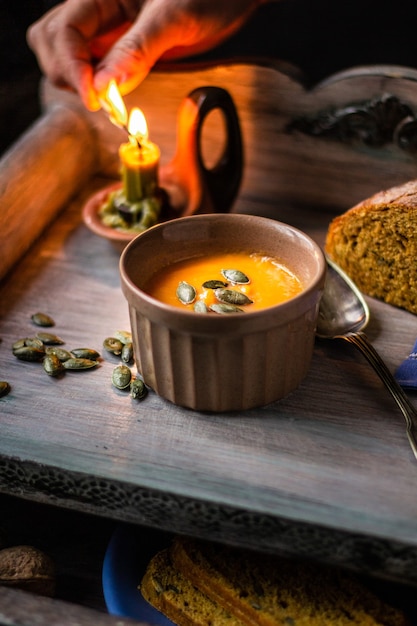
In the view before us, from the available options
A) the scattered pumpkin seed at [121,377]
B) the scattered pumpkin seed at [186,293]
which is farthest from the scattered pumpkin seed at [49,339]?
the scattered pumpkin seed at [186,293]

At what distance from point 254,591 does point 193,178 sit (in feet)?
2.48

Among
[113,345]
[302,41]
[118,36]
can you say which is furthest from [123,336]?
[302,41]

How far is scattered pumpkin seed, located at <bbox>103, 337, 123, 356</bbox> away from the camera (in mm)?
1100

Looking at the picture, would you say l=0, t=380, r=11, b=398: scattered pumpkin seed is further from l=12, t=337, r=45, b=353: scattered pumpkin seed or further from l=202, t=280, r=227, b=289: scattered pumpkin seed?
l=202, t=280, r=227, b=289: scattered pumpkin seed

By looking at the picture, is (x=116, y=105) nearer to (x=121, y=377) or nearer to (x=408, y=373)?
(x=121, y=377)

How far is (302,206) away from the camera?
149 cm

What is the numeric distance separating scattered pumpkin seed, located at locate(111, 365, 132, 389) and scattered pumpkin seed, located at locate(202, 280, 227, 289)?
0.57 ft

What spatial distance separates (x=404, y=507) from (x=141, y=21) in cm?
103

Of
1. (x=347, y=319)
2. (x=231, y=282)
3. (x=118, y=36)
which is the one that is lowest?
(x=347, y=319)

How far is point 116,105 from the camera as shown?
4.46 feet

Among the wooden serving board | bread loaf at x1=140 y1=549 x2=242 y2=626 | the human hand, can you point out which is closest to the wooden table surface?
the wooden serving board

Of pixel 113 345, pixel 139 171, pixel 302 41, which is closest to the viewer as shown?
pixel 113 345

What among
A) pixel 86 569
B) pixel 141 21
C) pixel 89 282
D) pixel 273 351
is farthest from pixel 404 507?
pixel 141 21

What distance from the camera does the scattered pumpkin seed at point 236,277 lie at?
1010 millimetres
